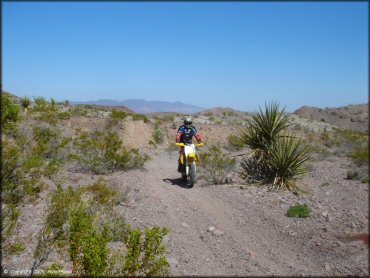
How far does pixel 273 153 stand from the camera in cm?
1047

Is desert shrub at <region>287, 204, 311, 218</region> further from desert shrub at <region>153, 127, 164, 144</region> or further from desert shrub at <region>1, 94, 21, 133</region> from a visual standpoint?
desert shrub at <region>153, 127, 164, 144</region>

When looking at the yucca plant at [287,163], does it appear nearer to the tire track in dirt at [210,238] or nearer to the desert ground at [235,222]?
the desert ground at [235,222]

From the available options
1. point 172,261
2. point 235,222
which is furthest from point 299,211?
point 172,261

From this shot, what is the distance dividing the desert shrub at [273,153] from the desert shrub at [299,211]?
1.99 meters

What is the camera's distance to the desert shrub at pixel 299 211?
7504mm

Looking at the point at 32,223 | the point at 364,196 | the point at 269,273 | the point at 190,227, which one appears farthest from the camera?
the point at 364,196

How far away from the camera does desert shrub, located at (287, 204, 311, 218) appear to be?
750cm

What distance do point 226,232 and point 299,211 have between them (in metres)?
1.84

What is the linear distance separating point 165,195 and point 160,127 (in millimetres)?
13888

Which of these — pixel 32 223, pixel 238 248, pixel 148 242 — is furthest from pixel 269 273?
pixel 32 223

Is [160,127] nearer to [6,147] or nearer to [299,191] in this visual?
[299,191]

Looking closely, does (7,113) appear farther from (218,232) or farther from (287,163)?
(287,163)

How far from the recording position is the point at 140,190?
9.43 metres

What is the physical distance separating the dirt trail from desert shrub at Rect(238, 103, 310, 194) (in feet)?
2.98
